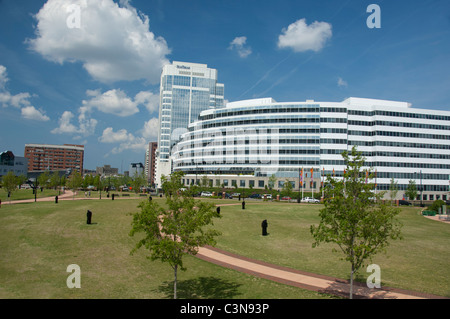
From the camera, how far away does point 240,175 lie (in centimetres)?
9994

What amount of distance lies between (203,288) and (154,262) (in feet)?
19.2

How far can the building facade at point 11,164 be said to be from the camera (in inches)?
5673

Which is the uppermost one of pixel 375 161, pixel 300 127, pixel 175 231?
pixel 300 127

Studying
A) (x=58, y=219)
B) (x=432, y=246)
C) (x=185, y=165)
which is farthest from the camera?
(x=185, y=165)

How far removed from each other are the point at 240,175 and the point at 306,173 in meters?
22.8

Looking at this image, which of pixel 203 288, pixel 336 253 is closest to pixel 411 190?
pixel 336 253

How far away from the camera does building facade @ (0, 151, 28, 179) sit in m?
144

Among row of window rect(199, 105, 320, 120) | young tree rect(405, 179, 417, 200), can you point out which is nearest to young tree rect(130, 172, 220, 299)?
row of window rect(199, 105, 320, 120)

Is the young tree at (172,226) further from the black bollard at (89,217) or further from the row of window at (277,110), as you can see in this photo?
the row of window at (277,110)

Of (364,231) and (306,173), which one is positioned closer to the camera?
(364,231)

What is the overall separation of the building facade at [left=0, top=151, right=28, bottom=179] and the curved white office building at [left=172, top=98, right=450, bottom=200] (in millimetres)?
114419

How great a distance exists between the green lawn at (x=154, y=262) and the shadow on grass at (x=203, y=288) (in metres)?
0.05
